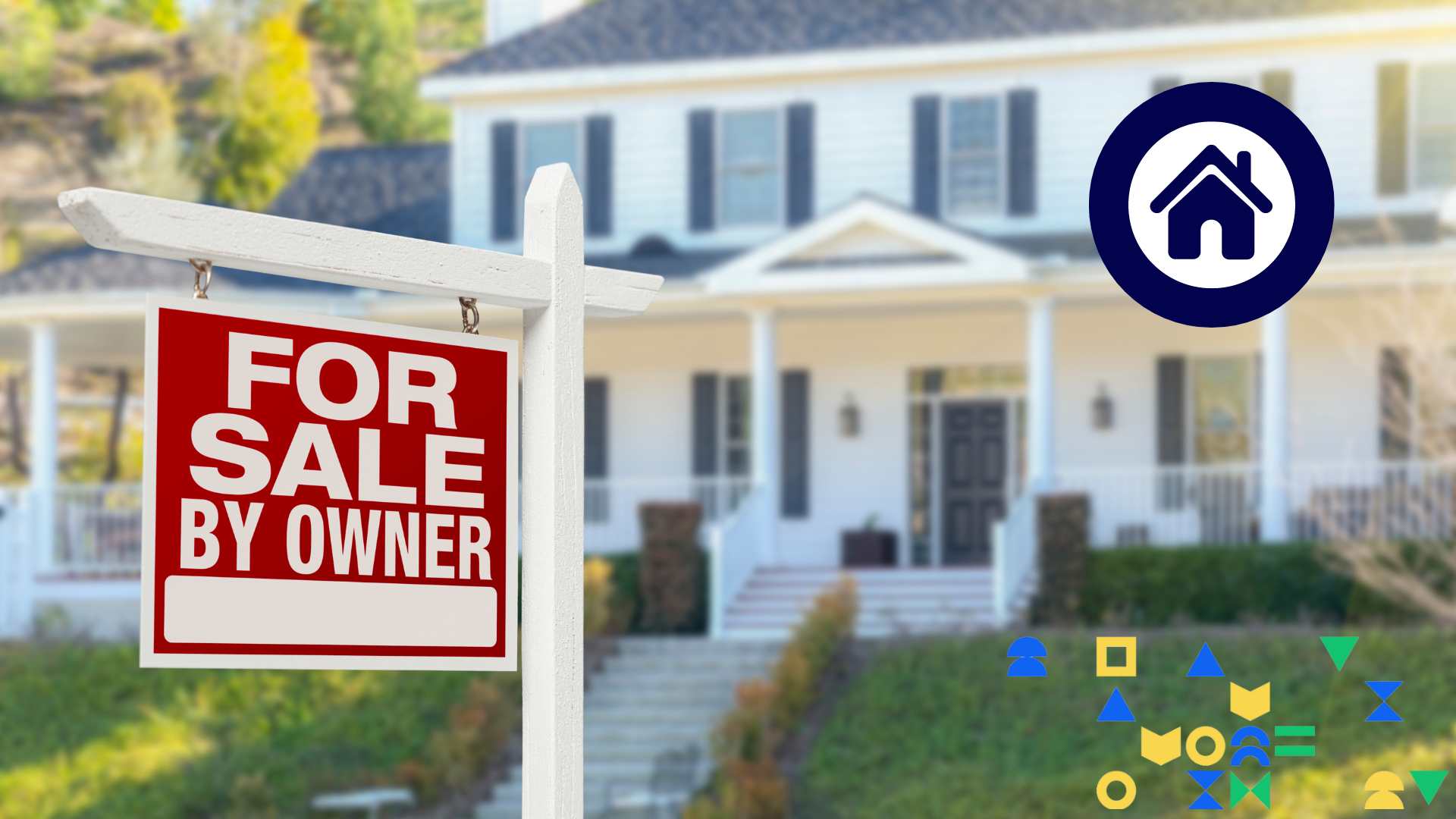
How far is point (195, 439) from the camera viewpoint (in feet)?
12.6

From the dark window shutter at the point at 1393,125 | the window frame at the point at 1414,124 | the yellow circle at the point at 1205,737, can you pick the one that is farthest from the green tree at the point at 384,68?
the yellow circle at the point at 1205,737

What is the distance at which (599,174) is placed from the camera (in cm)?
2053

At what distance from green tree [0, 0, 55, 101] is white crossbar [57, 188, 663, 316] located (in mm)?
54529

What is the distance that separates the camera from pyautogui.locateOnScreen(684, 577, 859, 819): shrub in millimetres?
13172

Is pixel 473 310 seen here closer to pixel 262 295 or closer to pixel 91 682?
pixel 91 682

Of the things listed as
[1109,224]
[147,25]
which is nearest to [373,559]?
[1109,224]

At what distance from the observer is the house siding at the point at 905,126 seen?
1884cm

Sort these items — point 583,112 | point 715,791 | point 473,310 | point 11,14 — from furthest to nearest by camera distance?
point 11,14
point 583,112
point 715,791
point 473,310

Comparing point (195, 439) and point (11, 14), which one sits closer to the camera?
point (195, 439)

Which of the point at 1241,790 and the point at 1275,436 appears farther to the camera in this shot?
the point at 1275,436

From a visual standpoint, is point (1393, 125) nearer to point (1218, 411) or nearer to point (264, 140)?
point (1218, 411)

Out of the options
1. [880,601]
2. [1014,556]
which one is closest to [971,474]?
[880,601]

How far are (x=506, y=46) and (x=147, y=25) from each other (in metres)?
45.8

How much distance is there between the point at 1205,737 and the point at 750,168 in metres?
8.57
